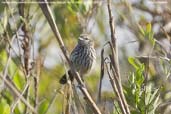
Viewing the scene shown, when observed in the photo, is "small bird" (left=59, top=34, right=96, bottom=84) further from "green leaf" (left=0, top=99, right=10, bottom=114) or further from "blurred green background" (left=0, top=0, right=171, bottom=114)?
"green leaf" (left=0, top=99, right=10, bottom=114)

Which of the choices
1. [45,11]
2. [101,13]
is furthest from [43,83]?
[45,11]

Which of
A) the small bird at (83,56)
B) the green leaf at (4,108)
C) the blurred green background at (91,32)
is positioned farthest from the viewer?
the small bird at (83,56)

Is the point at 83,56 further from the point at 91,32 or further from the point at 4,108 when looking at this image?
the point at 4,108

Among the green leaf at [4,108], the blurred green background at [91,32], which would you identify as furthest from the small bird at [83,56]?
the green leaf at [4,108]

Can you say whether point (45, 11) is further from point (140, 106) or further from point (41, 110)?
point (41, 110)

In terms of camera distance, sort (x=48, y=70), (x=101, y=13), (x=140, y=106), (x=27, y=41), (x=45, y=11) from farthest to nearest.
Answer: (x=48, y=70)
(x=101, y=13)
(x=27, y=41)
(x=140, y=106)
(x=45, y=11)

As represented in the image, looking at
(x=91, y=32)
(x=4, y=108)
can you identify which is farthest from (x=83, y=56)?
(x=4, y=108)

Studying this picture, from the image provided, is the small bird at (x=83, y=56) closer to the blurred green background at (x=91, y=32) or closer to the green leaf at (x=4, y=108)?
the blurred green background at (x=91, y=32)

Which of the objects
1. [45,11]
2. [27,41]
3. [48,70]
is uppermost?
[45,11]

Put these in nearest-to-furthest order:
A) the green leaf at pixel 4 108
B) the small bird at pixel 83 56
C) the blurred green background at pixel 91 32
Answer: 1. the green leaf at pixel 4 108
2. the blurred green background at pixel 91 32
3. the small bird at pixel 83 56

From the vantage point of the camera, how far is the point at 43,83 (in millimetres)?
5500

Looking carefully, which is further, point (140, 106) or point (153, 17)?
point (153, 17)

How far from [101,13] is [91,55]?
2.37ft

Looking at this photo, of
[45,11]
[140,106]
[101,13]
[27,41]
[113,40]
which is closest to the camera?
[45,11]
